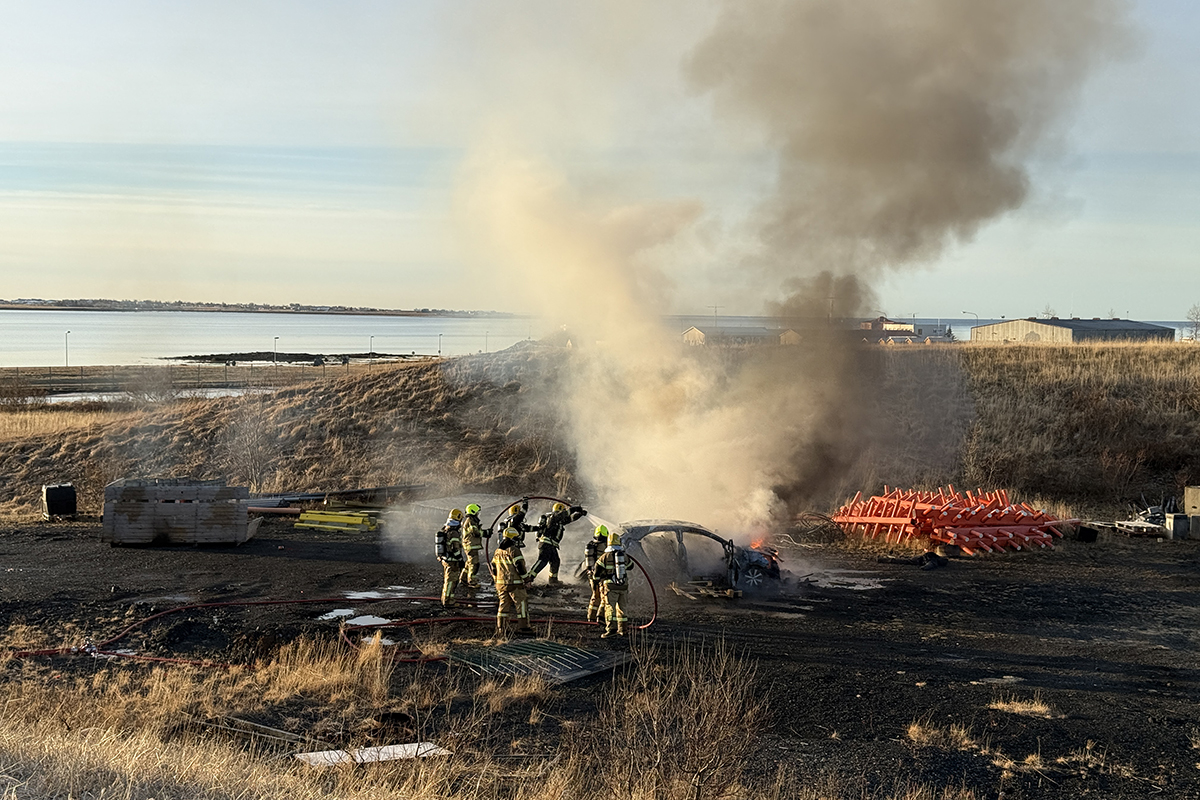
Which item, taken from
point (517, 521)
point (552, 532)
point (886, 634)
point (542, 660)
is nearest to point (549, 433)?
point (552, 532)

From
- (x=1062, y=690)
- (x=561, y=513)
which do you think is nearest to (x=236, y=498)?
(x=561, y=513)

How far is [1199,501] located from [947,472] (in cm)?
628

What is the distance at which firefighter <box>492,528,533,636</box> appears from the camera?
1259cm

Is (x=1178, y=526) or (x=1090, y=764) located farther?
(x=1178, y=526)

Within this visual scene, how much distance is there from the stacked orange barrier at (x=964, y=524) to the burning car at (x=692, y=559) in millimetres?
5730

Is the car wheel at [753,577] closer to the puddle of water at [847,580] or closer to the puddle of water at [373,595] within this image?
the puddle of water at [847,580]

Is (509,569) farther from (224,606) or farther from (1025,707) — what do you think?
(1025,707)

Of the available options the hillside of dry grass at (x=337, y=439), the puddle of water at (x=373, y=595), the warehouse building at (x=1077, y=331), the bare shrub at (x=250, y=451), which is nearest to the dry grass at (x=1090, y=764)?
the puddle of water at (x=373, y=595)

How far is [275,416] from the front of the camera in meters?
32.8

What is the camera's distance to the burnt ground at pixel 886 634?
862 centimetres

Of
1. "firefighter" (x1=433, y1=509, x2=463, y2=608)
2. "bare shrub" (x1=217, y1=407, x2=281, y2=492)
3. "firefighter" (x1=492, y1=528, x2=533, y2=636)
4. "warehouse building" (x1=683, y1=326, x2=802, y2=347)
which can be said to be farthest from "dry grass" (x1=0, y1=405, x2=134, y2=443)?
"firefighter" (x1=492, y1=528, x2=533, y2=636)

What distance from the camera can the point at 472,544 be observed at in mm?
14234

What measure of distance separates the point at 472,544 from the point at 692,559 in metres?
3.55

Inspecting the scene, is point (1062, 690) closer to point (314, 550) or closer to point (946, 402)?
point (314, 550)
